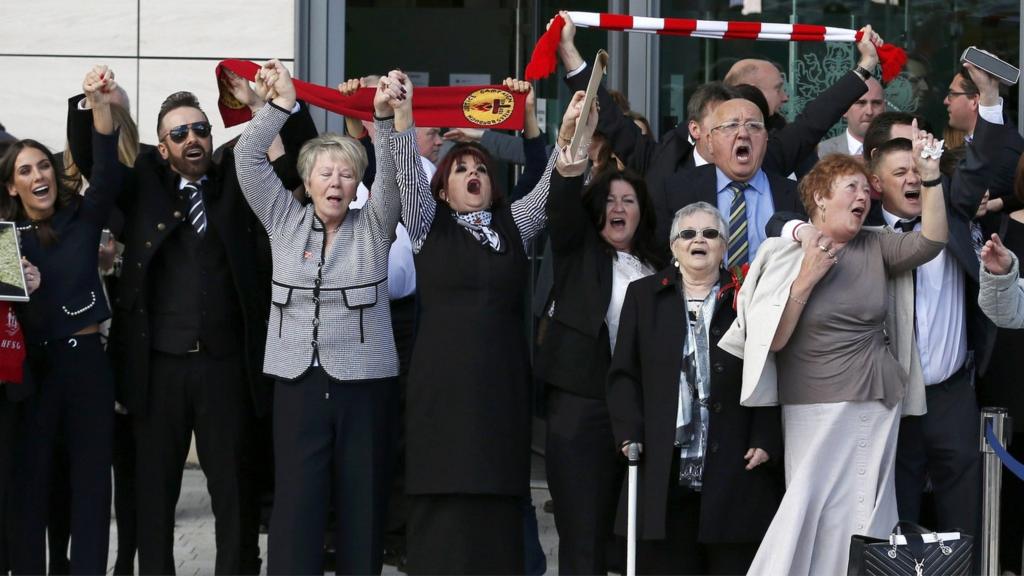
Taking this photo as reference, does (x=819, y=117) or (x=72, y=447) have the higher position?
(x=819, y=117)

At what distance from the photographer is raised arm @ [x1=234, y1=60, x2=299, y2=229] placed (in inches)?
266

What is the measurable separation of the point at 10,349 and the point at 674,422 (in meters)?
2.74

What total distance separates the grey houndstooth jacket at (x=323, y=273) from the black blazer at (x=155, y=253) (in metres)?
0.27

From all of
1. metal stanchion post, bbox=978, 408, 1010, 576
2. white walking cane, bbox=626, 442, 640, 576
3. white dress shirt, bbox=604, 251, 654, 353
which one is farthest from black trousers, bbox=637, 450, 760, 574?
metal stanchion post, bbox=978, 408, 1010, 576

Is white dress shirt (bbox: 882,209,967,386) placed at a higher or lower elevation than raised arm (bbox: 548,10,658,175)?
lower

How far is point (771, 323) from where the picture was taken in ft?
20.3

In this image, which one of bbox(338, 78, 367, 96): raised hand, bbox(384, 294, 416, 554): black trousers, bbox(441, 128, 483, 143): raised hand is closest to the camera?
bbox(338, 78, 367, 96): raised hand

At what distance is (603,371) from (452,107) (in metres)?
1.55

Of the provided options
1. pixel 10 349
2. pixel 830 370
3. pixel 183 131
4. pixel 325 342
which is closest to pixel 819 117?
pixel 830 370

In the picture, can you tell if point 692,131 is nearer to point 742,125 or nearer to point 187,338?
point 742,125

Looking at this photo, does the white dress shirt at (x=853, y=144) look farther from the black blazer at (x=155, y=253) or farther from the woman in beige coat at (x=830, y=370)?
the black blazer at (x=155, y=253)

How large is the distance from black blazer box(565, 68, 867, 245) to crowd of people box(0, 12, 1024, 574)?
0.02 m

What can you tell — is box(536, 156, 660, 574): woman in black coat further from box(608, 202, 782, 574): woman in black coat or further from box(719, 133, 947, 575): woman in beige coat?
box(719, 133, 947, 575): woman in beige coat

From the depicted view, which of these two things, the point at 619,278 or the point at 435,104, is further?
the point at 435,104
